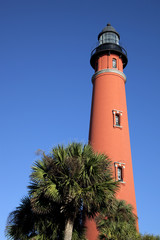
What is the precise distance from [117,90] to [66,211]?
44.9 ft

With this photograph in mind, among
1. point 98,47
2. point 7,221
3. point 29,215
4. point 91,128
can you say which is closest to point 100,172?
point 29,215

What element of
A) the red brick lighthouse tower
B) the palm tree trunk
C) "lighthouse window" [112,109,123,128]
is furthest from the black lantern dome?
the palm tree trunk

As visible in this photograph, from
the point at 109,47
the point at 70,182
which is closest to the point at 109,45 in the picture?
the point at 109,47

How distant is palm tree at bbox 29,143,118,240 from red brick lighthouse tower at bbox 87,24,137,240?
5.89 metres

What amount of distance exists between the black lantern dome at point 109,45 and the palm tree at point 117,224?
16.1 meters

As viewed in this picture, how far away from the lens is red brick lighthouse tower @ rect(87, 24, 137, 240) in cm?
2113

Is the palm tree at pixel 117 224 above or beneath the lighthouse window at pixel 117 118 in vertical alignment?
beneath

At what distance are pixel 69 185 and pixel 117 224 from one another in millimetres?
3504

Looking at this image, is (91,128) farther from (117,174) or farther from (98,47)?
(98,47)

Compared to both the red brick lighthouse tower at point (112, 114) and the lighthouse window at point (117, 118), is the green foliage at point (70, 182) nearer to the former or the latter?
the red brick lighthouse tower at point (112, 114)

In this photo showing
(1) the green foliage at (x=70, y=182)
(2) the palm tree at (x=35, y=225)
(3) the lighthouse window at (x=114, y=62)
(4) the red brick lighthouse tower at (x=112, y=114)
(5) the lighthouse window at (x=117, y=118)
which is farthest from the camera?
(3) the lighthouse window at (x=114, y=62)

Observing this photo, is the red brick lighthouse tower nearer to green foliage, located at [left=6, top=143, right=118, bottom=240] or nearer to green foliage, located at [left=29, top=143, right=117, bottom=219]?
green foliage, located at [left=6, top=143, right=118, bottom=240]

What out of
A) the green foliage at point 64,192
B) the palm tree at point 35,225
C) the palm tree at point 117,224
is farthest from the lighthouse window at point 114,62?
the palm tree at point 35,225

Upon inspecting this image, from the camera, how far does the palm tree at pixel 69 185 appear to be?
1352cm
